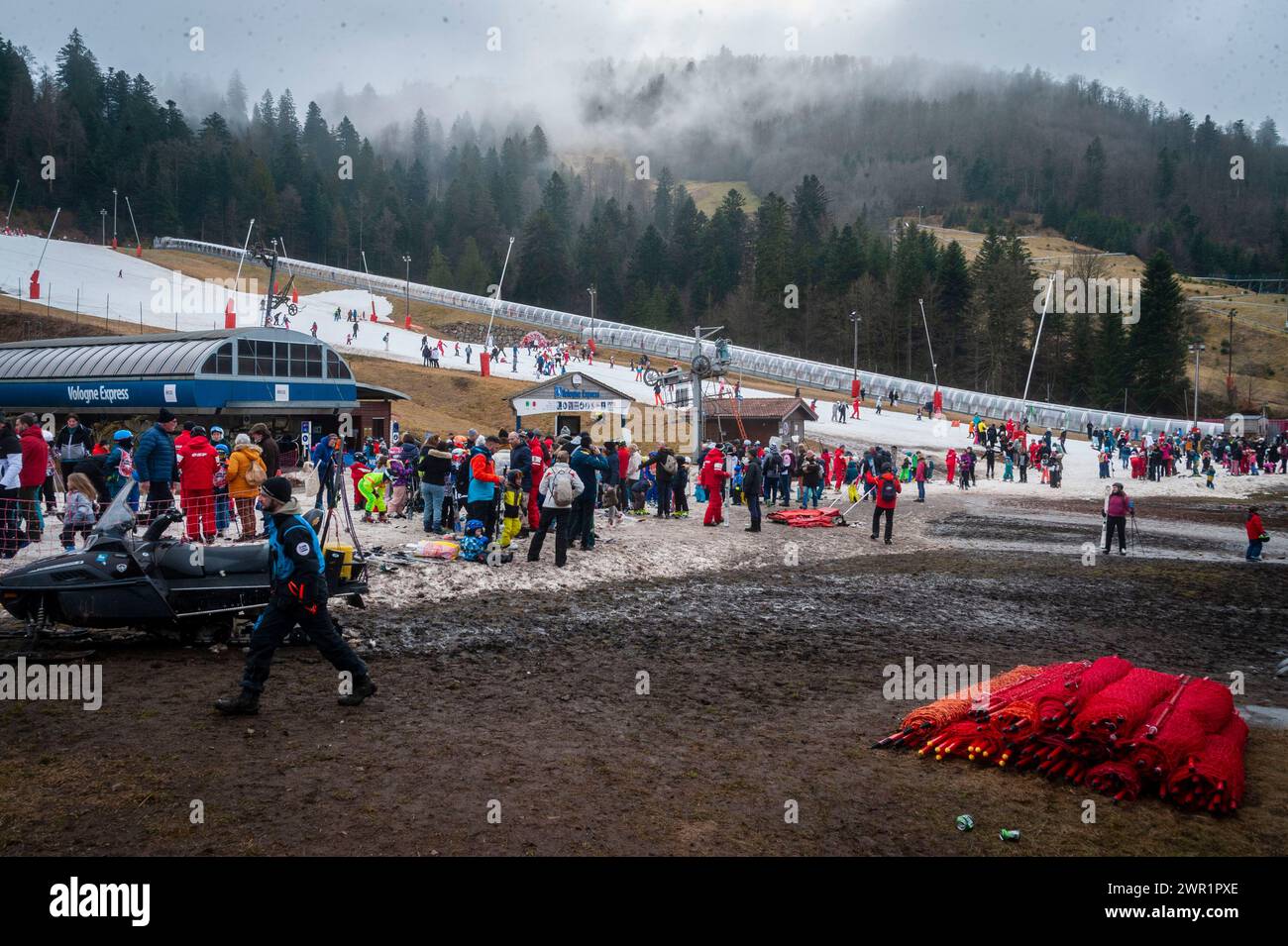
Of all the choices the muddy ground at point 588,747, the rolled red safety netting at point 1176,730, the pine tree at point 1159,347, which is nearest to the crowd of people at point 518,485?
the muddy ground at point 588,747

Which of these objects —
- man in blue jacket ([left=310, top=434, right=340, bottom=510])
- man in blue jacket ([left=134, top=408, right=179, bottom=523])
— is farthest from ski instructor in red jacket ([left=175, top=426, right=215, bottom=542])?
man in blue jacket ([left=310, top=434, right=340, bottom=510])

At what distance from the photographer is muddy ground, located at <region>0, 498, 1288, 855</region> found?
17.1ft

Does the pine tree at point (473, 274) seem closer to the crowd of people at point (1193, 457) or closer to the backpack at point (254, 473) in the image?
the crowd of people at point (1193, 457)

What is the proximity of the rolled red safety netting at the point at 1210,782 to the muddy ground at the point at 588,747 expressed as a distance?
0.13 meters

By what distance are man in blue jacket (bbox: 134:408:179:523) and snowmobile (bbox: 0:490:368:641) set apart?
5.17m

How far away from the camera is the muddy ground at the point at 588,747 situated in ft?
17.1

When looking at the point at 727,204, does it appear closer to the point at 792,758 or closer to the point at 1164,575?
the point at 1164,575

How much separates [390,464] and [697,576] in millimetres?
7356

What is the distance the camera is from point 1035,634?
11.2 metres

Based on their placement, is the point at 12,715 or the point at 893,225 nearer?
the point at 12,715

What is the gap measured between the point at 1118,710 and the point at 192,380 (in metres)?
31.8

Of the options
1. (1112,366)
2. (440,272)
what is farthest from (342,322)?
(1112,366)

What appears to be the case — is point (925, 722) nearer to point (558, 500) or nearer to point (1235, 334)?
point (558, 500)

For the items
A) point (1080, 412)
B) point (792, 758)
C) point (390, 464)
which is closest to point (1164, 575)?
point (792, 758)
